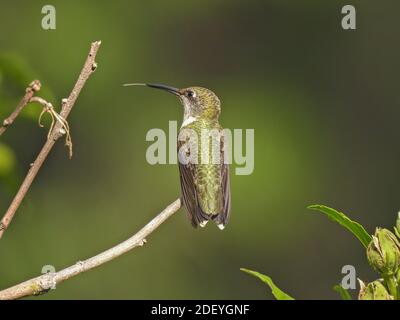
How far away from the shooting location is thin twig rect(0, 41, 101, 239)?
206 centimetres

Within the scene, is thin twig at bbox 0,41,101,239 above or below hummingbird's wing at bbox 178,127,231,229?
below

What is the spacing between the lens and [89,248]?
1092cm

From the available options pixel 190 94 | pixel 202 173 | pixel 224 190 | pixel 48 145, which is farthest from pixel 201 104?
pixel 48 145

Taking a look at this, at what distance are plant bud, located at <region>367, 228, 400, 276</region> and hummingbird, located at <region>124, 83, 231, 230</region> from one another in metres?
1.90

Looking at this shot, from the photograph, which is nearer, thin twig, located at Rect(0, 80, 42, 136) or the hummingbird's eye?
thin twig, located at Rect(0, 80, 42, 136)

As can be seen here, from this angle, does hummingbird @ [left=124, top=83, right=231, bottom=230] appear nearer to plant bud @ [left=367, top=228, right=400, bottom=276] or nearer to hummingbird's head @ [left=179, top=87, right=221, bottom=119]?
hummingbird's head @ [left=179, top=87, right=221, bottom=119]

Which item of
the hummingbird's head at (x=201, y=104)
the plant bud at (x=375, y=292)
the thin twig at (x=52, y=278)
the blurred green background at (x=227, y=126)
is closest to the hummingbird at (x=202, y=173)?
the hummingbird's head at (x=201, y=104)

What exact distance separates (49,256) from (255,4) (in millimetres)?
4802

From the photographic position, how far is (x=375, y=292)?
81.4 inches

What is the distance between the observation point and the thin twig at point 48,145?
2062 mm

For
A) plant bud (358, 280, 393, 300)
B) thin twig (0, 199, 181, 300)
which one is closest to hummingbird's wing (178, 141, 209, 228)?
thin twig (0, 199, 181, 300)

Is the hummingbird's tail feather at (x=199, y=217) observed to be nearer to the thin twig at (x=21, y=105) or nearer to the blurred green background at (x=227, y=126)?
the thin twig at (x=21, y=105)

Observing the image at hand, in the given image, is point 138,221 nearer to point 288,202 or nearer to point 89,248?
point 89,248

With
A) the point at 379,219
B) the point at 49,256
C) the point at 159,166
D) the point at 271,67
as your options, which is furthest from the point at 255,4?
the point at 49,256
